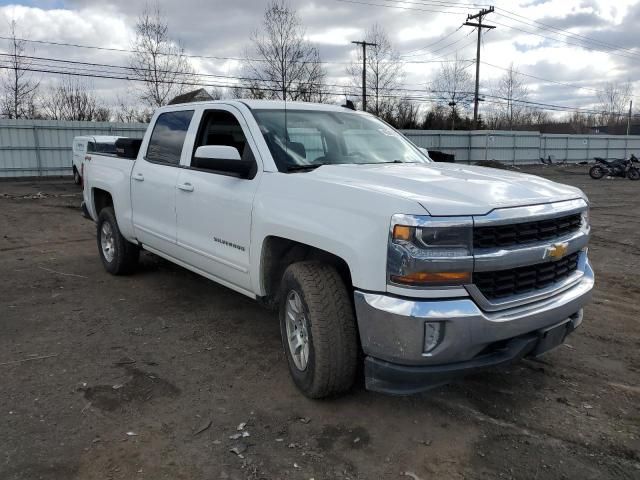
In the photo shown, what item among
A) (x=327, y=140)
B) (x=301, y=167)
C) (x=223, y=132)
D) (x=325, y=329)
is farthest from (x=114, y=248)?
(x=325, y=329)

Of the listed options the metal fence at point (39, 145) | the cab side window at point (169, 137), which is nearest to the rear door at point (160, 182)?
the cab side window at point (169, 137)

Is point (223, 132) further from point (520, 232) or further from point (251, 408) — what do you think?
point (520, 232)

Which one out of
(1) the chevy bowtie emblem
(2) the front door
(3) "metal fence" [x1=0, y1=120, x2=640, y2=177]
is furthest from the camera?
(3) "metal fence" [x1=0, y1=120, x2=640, y2=177]

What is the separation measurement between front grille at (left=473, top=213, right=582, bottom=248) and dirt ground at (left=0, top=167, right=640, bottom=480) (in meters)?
1.12

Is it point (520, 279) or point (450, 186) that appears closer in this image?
point (520, 279)

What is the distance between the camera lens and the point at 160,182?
5184 millimetres

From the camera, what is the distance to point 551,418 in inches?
131

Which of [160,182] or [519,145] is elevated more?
[519,145]

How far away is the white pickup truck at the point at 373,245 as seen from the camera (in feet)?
9.16

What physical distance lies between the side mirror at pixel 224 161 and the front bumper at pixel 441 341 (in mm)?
1419

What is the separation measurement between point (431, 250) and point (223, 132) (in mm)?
2442

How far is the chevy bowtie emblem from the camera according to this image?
312cm

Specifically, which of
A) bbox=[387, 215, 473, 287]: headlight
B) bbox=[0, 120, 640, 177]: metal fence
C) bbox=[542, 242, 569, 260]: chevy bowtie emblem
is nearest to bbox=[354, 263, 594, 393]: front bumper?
bbox=[387, 215, 473, 287]: headlight

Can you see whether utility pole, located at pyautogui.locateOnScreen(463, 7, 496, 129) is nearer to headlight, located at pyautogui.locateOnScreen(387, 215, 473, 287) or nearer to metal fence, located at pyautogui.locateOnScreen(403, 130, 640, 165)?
metal fence, located at pyautogui.locateOnScreen(403, 130, 640, 165)
